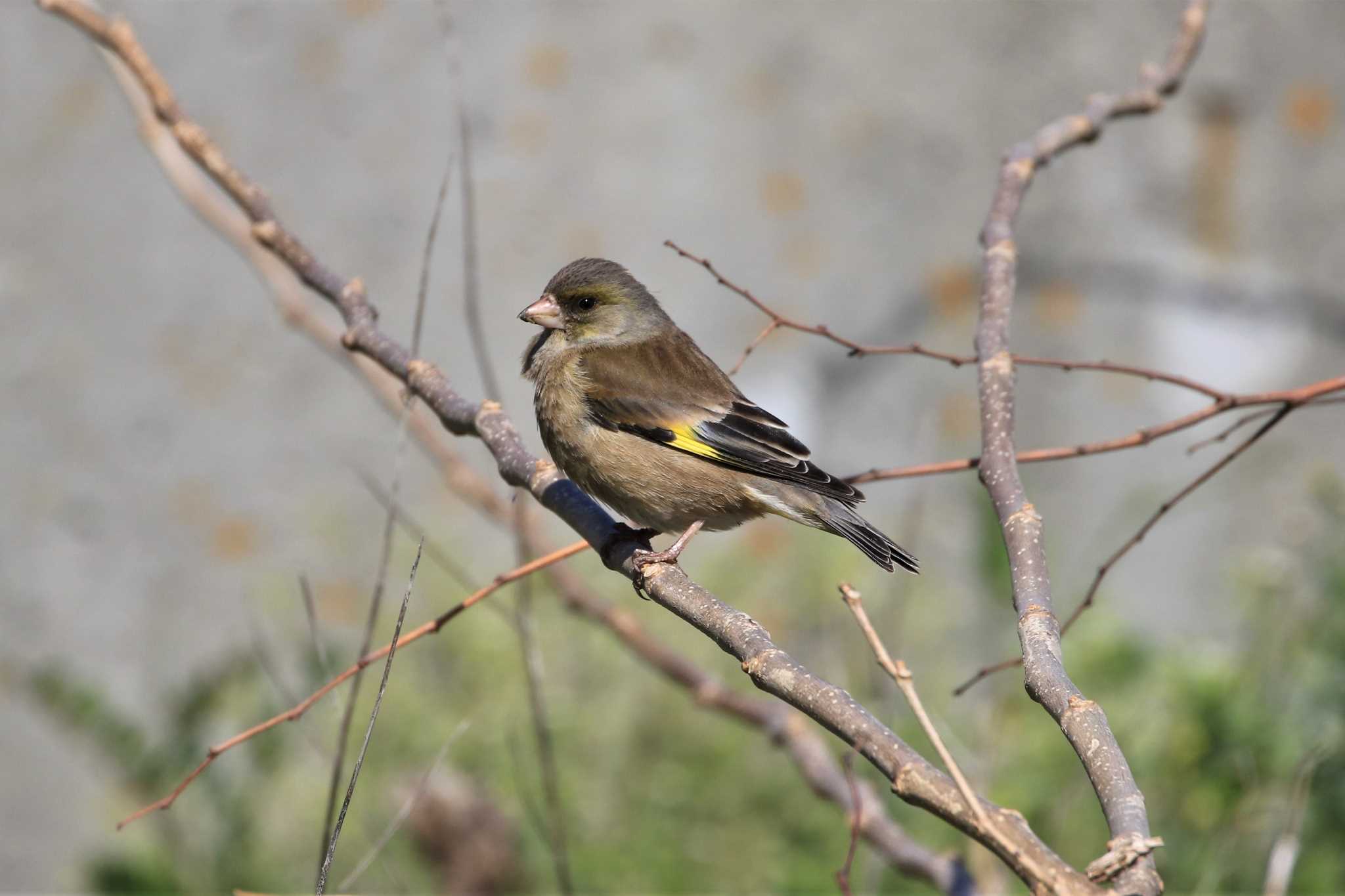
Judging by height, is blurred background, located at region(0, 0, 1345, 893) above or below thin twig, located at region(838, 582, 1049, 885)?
above

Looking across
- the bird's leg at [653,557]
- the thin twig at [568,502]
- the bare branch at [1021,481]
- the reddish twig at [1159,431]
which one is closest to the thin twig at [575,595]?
the thin twig at [568,502]

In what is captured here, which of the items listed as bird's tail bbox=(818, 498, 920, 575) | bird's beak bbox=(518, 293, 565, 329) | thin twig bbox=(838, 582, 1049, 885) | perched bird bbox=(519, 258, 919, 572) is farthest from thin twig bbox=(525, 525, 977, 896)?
thin twig bbox=(838, 582, 1049, 885)

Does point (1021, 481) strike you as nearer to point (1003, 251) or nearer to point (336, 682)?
point (1003, 251)

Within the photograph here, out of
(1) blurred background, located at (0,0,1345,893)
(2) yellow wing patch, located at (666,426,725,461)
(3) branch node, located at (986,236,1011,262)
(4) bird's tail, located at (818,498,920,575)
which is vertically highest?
(1) blurred background, located at (0,0,1345,893)

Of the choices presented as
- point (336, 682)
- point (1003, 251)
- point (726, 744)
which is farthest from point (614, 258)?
point (336, 682)

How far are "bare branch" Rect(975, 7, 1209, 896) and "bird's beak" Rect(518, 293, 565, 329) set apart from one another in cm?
121

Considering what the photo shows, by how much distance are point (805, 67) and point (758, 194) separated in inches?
23.5

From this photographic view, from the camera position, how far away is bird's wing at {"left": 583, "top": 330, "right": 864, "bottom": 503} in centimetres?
332

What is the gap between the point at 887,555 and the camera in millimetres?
3027

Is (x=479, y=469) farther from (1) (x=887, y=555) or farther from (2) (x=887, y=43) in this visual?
(1) (x=887, y=555)

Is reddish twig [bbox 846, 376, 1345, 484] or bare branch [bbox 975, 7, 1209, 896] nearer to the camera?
bare branch [bbox 975, 7, 1209, 896]

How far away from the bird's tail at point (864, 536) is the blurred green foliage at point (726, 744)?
1059mm

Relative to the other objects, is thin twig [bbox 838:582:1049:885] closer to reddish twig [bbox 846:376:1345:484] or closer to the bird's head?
reddish twig [bbox 846:376:1345:484]

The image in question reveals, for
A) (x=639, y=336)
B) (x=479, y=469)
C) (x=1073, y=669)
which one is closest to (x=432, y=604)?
(x=479, y=469)
